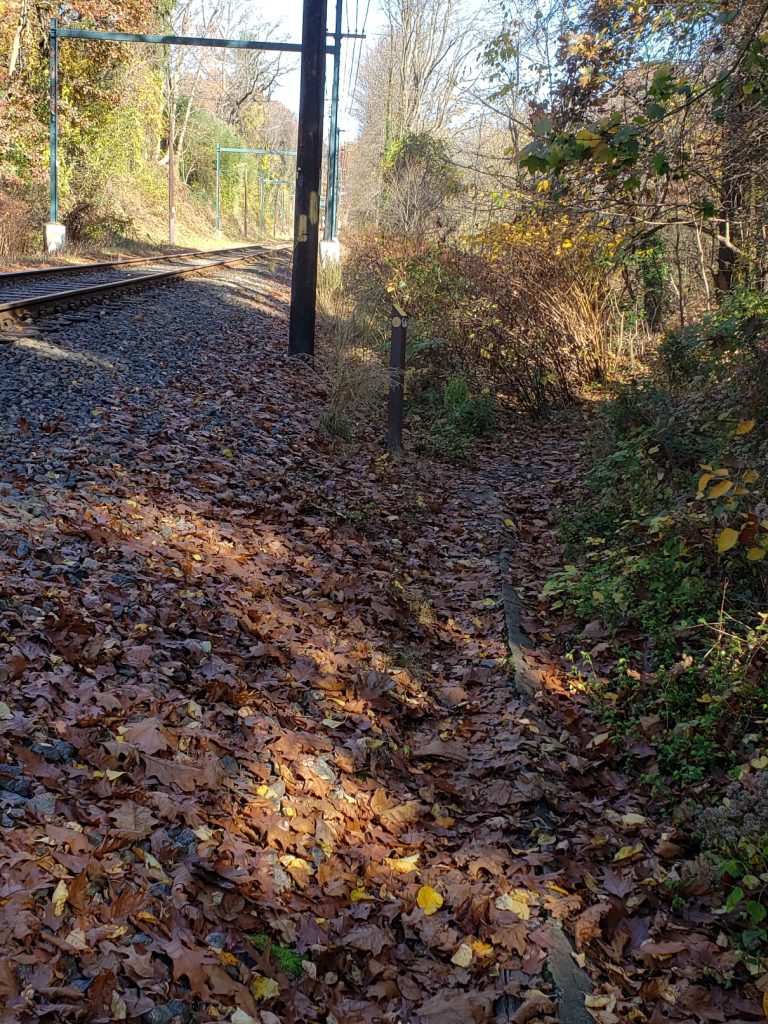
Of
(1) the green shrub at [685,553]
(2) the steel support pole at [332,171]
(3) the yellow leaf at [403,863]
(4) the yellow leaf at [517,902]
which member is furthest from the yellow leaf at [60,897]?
(2) the steel support pole at [332,171]

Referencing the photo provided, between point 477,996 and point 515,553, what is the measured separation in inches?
170

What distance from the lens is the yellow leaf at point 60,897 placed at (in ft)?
8.30

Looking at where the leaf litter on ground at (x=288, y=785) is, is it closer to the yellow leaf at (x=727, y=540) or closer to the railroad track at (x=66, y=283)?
the yellow leaf at (x=727, y=540)

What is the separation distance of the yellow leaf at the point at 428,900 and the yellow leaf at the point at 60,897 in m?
1.24

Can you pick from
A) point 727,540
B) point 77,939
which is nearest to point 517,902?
point 77,939

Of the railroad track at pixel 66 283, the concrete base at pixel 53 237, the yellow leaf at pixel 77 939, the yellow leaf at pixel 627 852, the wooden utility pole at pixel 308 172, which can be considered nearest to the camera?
A: the yellow leaf at pixel 77 939

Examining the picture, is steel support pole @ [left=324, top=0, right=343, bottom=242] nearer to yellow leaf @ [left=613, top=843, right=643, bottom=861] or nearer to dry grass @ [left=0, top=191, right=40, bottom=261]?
dry grass @ [left=0, top=191, right=40, bottom=261]

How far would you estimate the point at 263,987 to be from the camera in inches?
102

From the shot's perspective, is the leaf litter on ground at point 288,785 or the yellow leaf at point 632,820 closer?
the leaf litter on ground at point 288,785

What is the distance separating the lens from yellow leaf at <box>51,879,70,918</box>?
253 centimetres

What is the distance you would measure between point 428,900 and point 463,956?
0.27 meters

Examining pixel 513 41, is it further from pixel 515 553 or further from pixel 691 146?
pixel 515 553

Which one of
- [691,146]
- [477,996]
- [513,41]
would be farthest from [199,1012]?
[513,41]

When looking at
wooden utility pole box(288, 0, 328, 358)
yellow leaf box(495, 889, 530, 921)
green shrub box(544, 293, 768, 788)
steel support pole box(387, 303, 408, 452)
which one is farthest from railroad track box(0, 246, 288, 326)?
yellow leaf box(495, 889, 530, 921)
